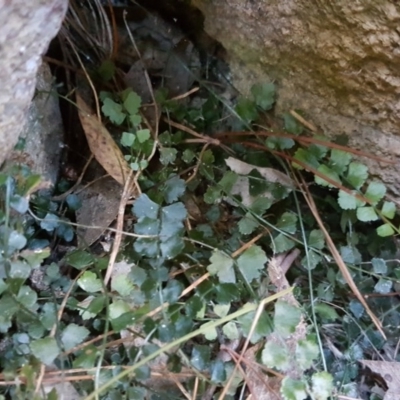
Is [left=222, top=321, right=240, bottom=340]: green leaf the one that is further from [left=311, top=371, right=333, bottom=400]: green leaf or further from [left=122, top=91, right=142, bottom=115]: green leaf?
[left=122, top=91, right=142, bottom=115]: green leaf

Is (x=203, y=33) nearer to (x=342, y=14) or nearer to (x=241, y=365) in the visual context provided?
(x=342, y=14)

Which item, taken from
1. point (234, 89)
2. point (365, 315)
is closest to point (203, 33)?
point (234, 89)

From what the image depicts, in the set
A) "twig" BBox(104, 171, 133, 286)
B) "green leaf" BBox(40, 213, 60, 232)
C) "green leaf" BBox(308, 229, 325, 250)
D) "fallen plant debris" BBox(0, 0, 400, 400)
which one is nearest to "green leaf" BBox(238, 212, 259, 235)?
"fallen plant debris" BBox(0, 0, 400, 400)

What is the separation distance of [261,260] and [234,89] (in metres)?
0.37

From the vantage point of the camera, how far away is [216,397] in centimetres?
89

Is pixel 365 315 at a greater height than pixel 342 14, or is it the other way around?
pixel 342 14

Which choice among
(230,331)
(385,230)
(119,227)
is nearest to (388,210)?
(385,230)

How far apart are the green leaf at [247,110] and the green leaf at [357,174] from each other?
0.66 feet

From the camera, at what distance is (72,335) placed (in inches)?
33.8

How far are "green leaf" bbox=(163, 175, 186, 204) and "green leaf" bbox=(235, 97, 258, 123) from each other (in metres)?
0.18

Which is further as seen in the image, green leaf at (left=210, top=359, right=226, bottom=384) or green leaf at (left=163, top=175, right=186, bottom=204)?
green leaf at (left=163, top=175, right=186, bottom=204)

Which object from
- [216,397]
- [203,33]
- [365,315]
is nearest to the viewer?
[216,397]

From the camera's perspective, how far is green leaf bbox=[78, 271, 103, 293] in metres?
0.91

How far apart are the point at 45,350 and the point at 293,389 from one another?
369 mm
